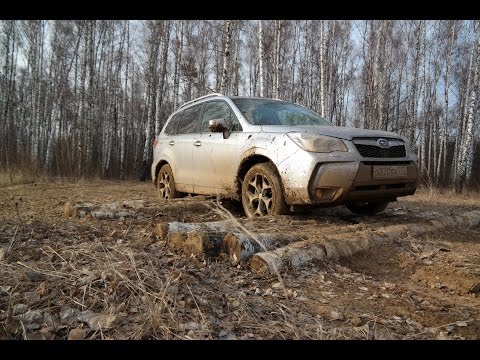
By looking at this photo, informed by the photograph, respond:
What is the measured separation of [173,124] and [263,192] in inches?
116

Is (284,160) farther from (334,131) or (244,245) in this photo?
(244,245)

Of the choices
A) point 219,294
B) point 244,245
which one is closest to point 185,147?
point 244,245

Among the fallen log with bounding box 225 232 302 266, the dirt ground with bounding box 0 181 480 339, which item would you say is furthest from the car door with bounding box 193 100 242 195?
the fallen log with bounding box 225 232 302 266

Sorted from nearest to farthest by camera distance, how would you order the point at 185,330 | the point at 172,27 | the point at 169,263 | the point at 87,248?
1. the point at 185,330
2. the point at 169,263
3. the point at 87,248
4. the point at 172,27

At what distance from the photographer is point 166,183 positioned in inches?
261

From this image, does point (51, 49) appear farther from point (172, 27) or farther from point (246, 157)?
point (246, 157)

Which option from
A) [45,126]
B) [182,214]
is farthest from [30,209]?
[45,126]

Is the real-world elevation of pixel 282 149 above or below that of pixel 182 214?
above

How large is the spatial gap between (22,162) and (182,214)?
815 cm

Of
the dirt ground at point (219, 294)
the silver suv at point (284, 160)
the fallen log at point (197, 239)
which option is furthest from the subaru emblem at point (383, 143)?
the fallen log at point (197, 239)

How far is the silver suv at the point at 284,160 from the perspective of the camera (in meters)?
4.05

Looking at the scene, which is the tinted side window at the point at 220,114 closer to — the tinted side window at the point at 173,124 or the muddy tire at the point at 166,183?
the tinted side window at the point at 173,124

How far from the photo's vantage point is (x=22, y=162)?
10.9m
